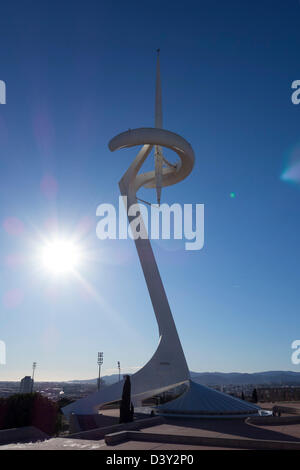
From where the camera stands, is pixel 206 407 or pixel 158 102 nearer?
pixel 206 407

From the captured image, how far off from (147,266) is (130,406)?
913 cm

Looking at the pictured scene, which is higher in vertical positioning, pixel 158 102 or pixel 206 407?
pixel 158 102

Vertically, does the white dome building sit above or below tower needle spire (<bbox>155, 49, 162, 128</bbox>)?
below

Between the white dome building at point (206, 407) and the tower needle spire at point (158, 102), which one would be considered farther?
the tower needle spire at point (158, 102)

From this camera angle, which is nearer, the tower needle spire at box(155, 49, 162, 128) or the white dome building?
the white dome building

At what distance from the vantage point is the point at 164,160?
26531 millimetres

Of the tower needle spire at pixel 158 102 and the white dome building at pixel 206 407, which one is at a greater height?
the tower needle spire at pixel 158 102

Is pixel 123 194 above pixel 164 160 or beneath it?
beneath

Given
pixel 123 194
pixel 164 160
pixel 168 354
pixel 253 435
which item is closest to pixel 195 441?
pixel 253 435
